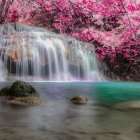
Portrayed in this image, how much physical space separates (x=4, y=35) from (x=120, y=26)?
13.6 m

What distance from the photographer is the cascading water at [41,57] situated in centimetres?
2564

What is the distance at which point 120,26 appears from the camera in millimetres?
33688

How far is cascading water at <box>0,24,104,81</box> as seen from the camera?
25.6 m

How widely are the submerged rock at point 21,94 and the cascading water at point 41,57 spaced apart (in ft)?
41.5

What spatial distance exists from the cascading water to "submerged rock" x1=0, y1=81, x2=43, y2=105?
12.6 meters

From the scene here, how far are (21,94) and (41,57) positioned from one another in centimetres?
1519

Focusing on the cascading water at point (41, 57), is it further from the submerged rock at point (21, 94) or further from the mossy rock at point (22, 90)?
the mossy rock at point (22, 90)

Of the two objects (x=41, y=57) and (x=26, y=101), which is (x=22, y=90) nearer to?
(x=26, y=101)

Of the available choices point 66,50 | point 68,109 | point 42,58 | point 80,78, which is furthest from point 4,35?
point 68,109

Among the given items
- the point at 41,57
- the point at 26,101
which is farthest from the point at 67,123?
the point at 41,57

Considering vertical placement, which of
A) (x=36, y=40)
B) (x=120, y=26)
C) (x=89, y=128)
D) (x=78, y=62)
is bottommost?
(x=89, y=128)

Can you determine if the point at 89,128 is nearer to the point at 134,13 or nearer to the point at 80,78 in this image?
the point at 80,78

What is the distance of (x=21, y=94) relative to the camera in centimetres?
1214

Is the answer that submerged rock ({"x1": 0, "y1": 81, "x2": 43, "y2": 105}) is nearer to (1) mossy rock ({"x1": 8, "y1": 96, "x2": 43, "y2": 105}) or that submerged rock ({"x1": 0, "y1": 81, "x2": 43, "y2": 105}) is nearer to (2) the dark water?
(1) mossy rock ({"x1": 8, "y1": 96, "x2": 43, "y2": 105})
